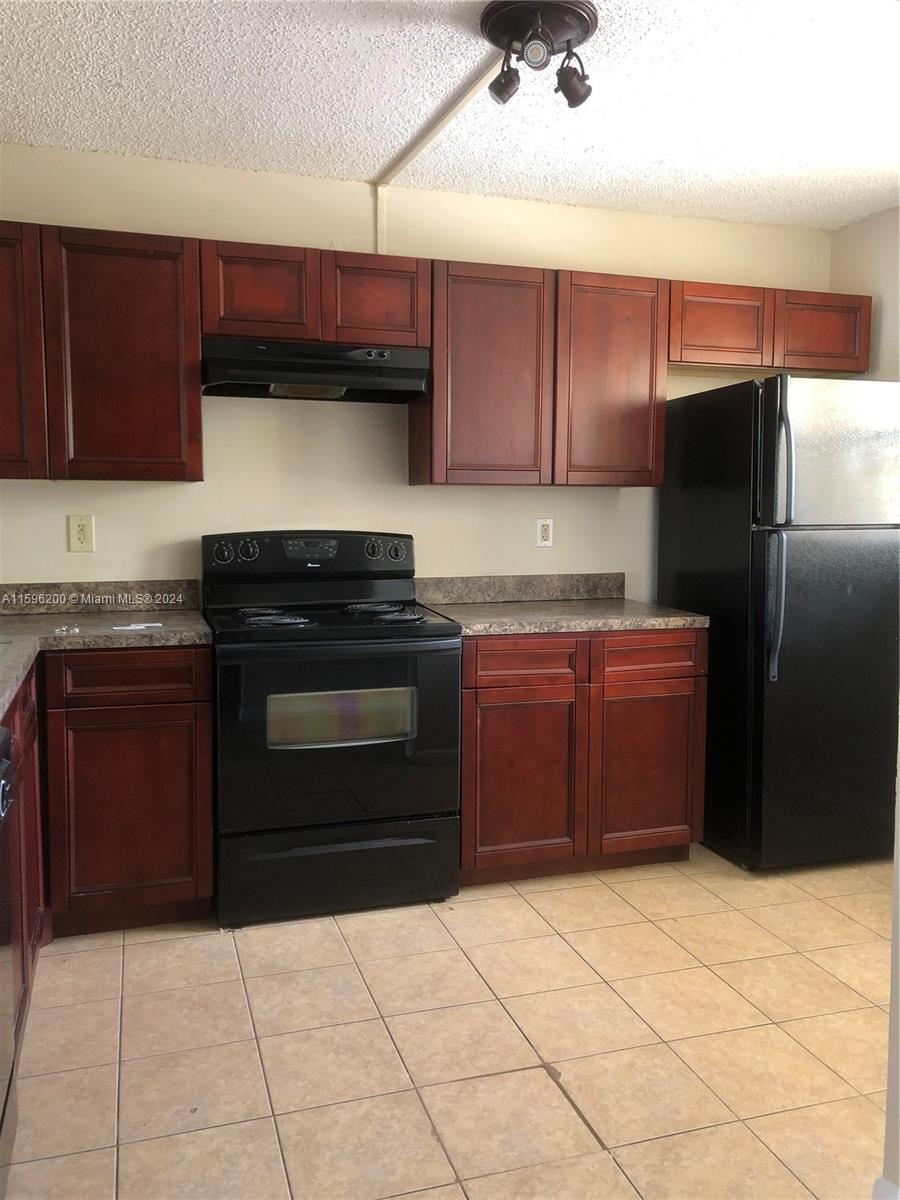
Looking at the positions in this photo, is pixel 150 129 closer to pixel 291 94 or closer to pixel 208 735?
pixel 291 94

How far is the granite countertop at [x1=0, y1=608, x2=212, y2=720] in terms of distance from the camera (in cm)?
249

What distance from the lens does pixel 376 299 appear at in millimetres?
3059

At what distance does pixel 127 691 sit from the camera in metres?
2.69

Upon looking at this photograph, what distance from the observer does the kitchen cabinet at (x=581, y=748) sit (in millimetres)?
3043

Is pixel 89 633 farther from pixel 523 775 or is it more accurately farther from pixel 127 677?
pixel 523 775

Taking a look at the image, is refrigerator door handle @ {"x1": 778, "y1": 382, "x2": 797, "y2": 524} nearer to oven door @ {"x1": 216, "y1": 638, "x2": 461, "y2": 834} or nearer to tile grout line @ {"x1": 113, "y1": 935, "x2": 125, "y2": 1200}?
oven door @ {"x1": 216, "y1": 638, "x2": 461, "y2": 834}

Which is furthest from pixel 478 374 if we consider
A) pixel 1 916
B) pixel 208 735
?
pixel 1 916

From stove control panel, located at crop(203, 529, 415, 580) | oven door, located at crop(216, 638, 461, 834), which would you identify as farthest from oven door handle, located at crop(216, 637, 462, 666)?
stove control panel, located at crop(203, 529, 415, 580)

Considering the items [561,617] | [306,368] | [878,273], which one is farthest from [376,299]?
[878,273]

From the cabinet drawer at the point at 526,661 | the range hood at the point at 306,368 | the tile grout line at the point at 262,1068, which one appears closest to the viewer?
the tile grout line at the point at 262,1068

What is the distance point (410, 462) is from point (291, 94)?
123 centimetres

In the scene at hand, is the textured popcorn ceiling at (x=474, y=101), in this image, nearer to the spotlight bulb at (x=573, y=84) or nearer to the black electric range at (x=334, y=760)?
the spotlight bulb at (x=573, y=84)

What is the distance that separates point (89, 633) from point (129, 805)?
50cm

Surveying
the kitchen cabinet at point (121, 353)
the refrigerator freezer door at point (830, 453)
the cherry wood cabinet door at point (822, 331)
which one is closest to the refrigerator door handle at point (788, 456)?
the refrigerator freezer door at point (830, 453)
